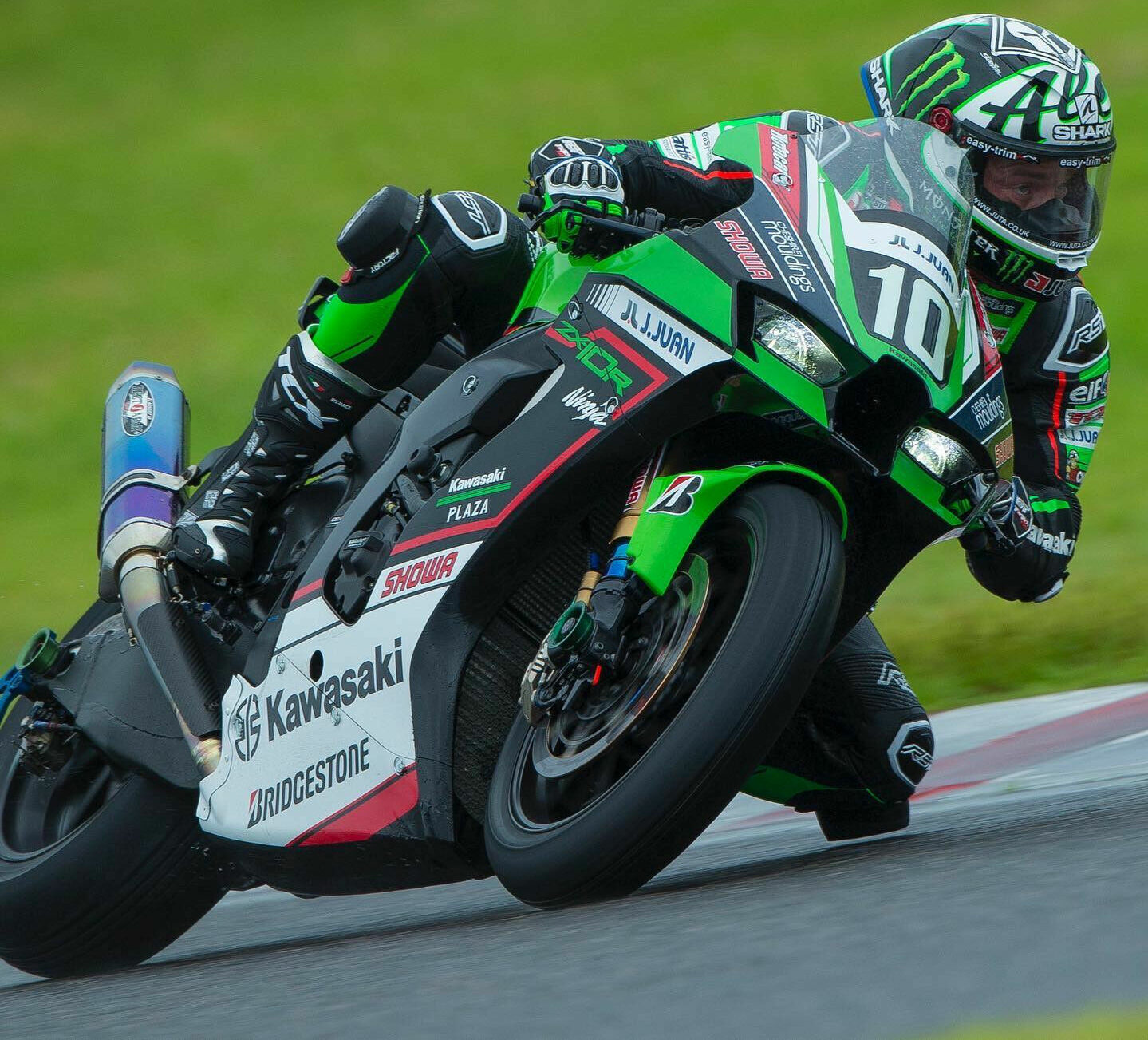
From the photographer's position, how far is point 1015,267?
358cm

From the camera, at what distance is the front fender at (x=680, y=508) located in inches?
113

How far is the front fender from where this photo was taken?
288 cm

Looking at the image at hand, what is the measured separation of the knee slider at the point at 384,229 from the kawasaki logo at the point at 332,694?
73 centimetres

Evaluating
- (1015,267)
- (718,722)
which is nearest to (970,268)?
(1015,267)

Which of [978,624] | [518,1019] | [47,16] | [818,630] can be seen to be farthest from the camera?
[47,16]

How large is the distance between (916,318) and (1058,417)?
0.93 m

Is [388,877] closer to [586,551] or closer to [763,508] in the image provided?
[586,551]

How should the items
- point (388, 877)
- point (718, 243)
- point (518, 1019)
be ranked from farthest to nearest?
point (388, 877) → point (718, 243) → point (518, 1019)

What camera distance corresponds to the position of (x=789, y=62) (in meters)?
25.3

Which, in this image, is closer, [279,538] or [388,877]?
[388,877]

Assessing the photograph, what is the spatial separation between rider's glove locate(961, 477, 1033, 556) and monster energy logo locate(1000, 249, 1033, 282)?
1.31ft

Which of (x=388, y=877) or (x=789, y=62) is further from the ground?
(x=789, y=62)

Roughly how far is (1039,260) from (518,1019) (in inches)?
76.1

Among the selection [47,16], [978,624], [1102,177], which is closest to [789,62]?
[47,16]
